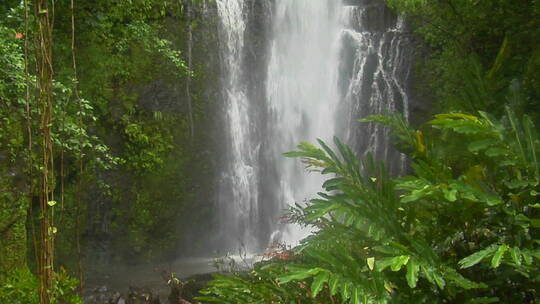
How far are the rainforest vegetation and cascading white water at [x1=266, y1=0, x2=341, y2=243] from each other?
1990mm

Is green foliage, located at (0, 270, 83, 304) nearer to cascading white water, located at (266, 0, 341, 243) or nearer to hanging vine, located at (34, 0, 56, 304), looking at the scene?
hanging vine, located at (34, 0, 56, 304)

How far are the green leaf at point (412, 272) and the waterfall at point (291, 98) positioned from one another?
11.1 m

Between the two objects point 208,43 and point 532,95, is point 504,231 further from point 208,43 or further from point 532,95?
point 208,43

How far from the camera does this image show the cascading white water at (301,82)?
13784 millimetres

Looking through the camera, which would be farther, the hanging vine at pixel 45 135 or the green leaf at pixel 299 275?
the hanging vine at pixel 45 135

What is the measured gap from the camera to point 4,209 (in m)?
5.96

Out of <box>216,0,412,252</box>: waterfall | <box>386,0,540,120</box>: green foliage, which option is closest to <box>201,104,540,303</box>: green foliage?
<box>386,0,540,120</box>: green foliage

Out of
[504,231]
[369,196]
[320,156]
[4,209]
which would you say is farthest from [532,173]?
[4,209]

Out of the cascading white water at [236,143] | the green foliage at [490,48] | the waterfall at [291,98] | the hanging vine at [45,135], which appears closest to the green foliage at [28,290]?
the hanging vine at [45,135]

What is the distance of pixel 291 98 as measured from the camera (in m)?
14.3

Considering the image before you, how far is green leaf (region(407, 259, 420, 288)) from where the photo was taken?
146 cm

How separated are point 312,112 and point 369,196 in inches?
489

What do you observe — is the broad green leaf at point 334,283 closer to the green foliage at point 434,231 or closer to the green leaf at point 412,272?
the green foliage at point 434,231

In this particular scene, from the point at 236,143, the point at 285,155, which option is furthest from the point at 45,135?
the point at 236,143
